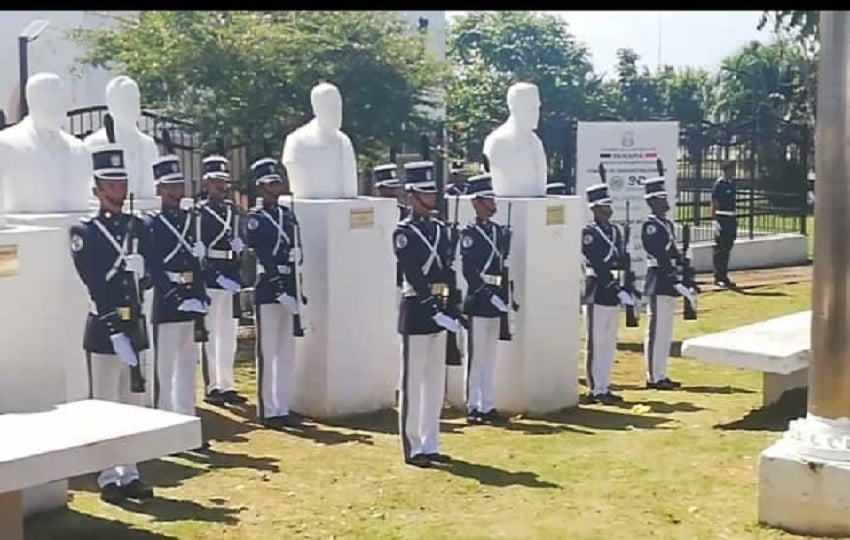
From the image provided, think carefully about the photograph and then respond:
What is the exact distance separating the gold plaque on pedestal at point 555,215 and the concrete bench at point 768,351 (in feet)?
3.97

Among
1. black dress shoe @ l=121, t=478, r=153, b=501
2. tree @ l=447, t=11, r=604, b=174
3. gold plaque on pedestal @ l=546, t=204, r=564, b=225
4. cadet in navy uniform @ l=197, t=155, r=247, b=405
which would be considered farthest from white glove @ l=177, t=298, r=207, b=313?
tree @ l=447, t=11, r=604, b=174

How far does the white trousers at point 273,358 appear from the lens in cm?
846

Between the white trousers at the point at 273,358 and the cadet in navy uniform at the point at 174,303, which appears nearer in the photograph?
the cadet in navy uniform at the point at 174,303

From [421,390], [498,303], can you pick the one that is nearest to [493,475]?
[421,390]

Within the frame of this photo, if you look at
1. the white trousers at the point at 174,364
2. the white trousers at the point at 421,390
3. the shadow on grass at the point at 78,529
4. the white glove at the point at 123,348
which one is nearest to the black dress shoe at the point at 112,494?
the shadow on grass at the point at 78,529

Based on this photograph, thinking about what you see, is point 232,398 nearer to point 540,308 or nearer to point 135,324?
point 540,308

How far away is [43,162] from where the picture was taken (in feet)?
25.2

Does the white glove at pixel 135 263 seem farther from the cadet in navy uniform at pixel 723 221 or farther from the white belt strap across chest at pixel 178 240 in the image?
the cadet in navy uniform at pixel 723 221

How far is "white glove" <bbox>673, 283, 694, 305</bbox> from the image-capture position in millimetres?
9930

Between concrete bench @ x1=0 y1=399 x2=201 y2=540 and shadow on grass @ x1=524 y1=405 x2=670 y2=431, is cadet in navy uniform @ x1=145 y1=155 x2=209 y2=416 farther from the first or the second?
shadow on grass @ x1=524 y1=405 x2=670 y2=431

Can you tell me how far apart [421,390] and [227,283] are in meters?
2.37
